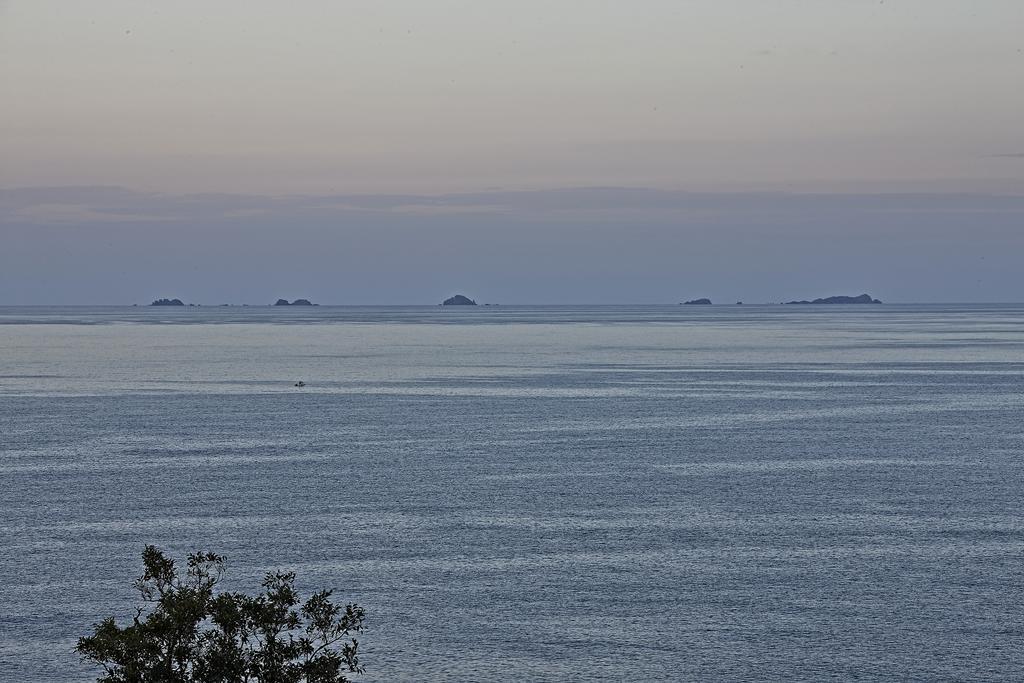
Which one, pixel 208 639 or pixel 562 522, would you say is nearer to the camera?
pixel 208 639

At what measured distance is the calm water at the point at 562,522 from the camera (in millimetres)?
22266

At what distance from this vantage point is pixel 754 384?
275 feet

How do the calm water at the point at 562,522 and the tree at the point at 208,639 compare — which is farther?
the calm water at the point at 562,522

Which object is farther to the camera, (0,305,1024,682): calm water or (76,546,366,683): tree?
(0,305,1024,682): calm water

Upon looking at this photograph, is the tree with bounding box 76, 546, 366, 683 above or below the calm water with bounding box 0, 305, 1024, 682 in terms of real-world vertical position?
above

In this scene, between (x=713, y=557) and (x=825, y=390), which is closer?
(x=713, y=557)

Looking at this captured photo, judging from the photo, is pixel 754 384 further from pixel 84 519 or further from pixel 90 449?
pixel 84 519

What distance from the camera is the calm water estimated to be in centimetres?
2227

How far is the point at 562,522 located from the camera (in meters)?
32.8

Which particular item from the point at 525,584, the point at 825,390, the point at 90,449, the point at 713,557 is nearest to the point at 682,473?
the point at 713,557

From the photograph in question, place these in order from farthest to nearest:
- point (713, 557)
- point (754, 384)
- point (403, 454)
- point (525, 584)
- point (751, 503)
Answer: point (754, 384) < point (403, 454) < point (751, 503) < point (713, 557) < point (525, 584)

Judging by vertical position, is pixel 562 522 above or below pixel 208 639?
below

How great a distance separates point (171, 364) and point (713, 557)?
3442 inches

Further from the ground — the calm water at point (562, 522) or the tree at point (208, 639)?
the tree at point (208, 639)
